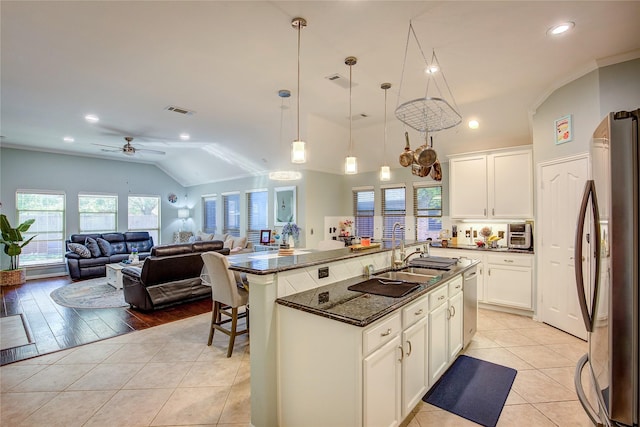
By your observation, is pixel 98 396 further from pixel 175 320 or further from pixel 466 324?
pixel 466 324

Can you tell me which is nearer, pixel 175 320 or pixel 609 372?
pixel 609 372

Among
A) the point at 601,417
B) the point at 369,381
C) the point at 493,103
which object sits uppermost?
the point at 493,103

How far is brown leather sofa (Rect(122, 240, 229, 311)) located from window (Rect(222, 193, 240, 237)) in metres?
3.88

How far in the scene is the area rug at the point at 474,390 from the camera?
89.4 inches

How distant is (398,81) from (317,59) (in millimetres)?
1144

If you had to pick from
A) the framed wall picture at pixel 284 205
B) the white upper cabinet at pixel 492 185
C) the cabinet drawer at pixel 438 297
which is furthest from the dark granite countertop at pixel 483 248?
the framed wall picture at pixel 284 205

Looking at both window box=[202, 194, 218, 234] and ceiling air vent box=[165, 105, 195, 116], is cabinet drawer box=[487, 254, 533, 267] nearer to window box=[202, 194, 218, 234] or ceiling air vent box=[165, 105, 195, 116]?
ceiling air vent box=[165, 105, 195, 116]

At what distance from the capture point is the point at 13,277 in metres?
6.59

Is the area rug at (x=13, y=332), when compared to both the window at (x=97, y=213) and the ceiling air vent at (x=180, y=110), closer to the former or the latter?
the ceiling air vent at (x=180, y=110)

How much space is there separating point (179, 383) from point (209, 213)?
7.86 meters

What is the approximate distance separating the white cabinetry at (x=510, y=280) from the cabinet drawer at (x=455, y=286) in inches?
81.3

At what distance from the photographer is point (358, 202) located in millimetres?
7488

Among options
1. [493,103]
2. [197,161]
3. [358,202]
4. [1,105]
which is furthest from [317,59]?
[197,161]

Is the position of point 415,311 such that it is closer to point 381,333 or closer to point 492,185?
point 381,333
